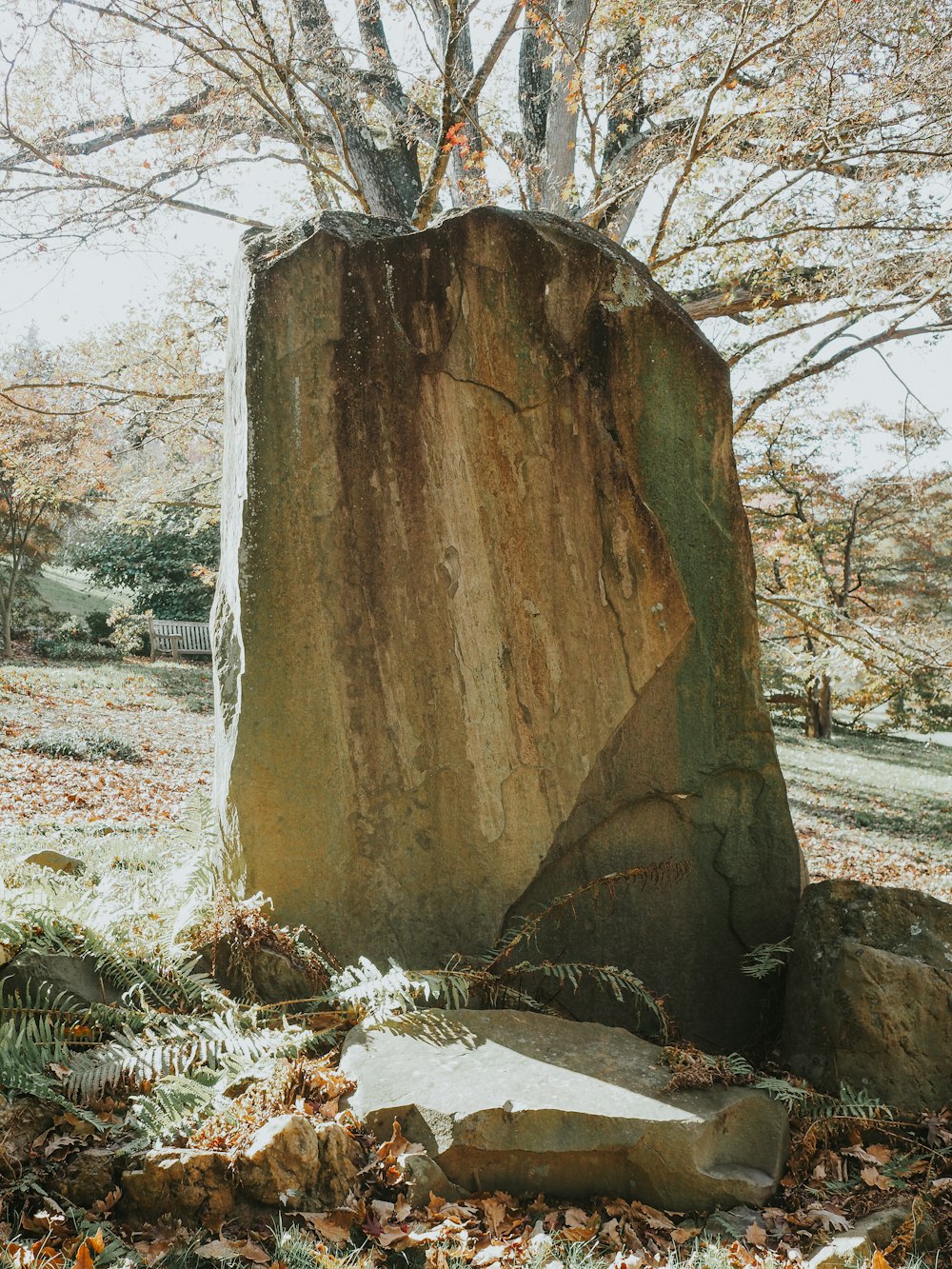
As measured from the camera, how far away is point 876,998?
3.68 m

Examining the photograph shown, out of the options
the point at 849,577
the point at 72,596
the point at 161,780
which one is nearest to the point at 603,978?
the point at 161,780

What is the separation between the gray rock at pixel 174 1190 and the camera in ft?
8.72

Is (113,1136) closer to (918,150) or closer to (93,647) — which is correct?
(918,150)

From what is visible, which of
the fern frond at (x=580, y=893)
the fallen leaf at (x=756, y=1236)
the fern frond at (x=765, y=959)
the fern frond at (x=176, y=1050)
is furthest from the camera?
the fern frond at (x=765, y=959)

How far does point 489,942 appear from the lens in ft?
13.6

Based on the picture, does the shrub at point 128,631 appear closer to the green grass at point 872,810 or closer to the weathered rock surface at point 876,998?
the green grass at point 872,810

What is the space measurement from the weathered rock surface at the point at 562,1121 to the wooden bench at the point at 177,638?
18979 millimetres

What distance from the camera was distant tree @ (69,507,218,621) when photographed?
76.5 ft

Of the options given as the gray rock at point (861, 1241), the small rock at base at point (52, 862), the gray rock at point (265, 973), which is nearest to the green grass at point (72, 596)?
the small rock at base at point (52, 862)

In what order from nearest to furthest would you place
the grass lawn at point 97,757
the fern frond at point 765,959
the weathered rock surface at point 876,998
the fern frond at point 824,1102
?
1. the fern frond at point 824,1102
2. the weathered rock surface at point 876,998
3. the fern frond at point 765,959
4. the grass lawn at point 97,757

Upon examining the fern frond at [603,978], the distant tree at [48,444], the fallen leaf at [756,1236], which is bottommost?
the fallen leaf at [756,1236]

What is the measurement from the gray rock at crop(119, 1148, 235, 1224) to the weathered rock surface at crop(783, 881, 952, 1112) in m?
2.36

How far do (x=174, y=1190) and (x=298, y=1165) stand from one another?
352mm

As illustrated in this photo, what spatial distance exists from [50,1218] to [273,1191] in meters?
0.60
